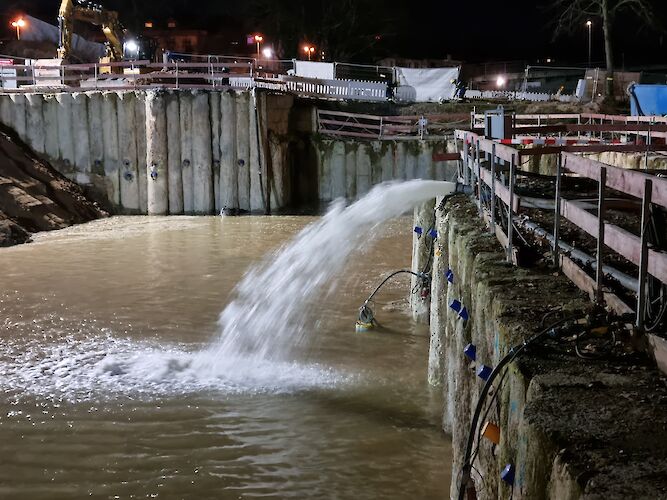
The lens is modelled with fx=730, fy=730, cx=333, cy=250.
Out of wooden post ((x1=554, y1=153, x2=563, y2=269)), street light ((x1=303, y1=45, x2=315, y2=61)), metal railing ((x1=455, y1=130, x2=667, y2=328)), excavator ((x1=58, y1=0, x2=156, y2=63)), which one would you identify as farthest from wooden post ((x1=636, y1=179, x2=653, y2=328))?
street light ((x1=303, y1=45, x2=315, y2=61))

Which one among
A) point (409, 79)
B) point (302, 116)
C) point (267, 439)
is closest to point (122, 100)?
point (302, 116)

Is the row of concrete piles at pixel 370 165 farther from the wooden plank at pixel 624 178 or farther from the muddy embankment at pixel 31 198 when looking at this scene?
the wooden plank at pixel 624 178

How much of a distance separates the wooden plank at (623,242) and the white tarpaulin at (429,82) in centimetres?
2647

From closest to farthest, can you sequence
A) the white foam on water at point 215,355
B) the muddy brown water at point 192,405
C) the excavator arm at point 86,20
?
the muddy brown water at point 192,405 < the white foam on water at point 215,355 < the excavator arm at point 86,20

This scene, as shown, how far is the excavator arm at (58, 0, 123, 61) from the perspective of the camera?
96.3 ft

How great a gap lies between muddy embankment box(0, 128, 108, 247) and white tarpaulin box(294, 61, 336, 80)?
38.0 ft

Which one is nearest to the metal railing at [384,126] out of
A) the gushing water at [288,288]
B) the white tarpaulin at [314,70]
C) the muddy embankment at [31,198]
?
the white tarpaulin at [314,70]

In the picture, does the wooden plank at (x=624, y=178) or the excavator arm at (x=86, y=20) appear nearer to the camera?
the wooden plank at (x=624, y=178)

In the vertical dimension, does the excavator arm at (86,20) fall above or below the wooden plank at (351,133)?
above

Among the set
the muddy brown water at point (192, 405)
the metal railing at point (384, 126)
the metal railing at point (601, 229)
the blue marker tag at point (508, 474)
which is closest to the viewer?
the blue marker tag at point (508, 474)

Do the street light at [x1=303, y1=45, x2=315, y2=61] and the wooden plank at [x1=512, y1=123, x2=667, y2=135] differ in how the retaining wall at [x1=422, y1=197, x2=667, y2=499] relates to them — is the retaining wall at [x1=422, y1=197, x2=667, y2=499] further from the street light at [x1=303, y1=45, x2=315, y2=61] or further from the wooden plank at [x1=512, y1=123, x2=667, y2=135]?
the street light at [x1=303, y1=45, x2=315, y2=61]

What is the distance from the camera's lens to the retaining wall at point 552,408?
2.44m

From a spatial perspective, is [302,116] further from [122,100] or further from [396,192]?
[396,192]

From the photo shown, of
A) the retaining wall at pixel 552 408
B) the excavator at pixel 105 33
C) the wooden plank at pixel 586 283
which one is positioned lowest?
the retaining wall at pixel 552 408
